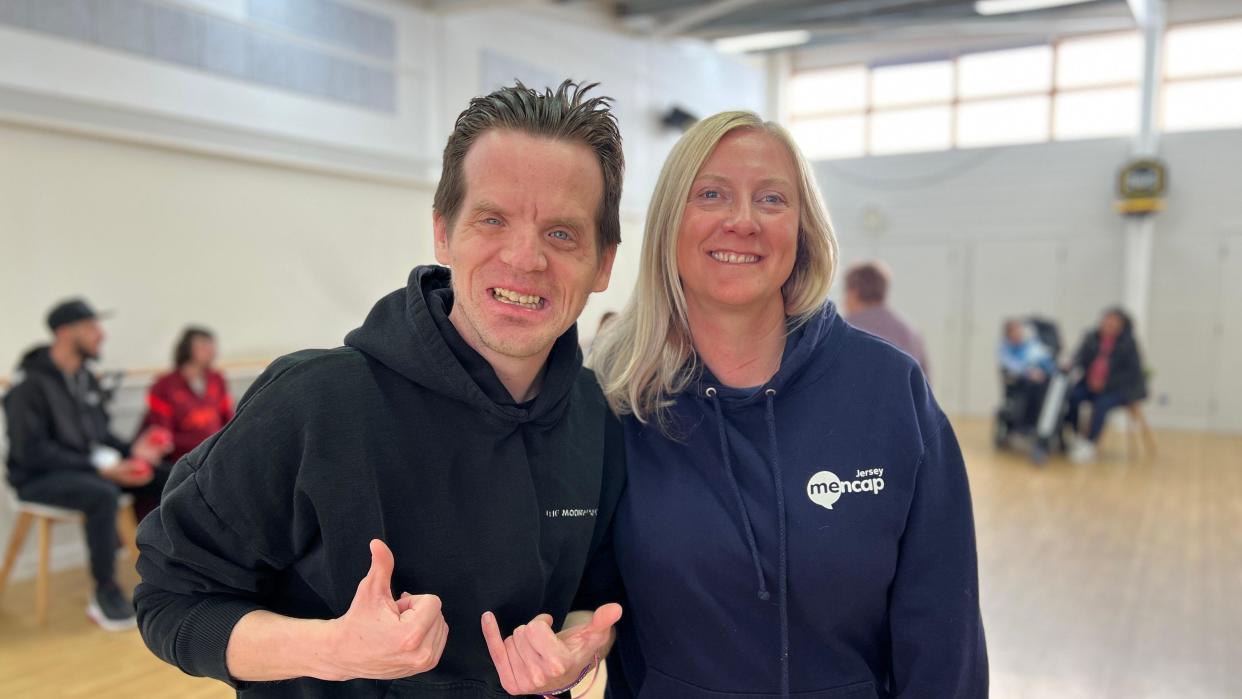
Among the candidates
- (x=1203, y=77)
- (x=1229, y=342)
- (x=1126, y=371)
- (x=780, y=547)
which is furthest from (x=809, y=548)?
(x=1203, y=77)

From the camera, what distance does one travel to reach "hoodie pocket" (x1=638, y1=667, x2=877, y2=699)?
1.25 meters

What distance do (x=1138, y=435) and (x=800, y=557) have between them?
9.47 m

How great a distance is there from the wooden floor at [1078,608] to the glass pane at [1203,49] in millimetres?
5118

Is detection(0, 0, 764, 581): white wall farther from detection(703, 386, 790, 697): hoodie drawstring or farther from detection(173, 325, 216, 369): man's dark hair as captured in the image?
detection(703, 386, 790, 697): hoodie drawstring

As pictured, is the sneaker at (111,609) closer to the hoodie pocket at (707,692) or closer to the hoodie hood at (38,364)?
the hoodie hood at (38,364)

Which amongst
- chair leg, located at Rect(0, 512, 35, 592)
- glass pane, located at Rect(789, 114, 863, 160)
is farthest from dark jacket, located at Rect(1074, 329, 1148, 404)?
chair leg, located at Rect(0, 512, 35, 592)

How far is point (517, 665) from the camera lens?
0.99 meters

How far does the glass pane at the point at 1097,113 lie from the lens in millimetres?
9344

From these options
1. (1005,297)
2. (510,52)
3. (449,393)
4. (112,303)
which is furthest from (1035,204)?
(449,393)

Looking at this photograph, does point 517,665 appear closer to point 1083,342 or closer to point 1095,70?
point 1083,342

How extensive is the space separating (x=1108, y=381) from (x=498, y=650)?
8.27 m

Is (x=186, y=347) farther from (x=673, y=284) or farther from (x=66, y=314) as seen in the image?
(x=673, y=284)

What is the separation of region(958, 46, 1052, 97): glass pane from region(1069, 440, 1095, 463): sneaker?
472cm

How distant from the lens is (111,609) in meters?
3.75
